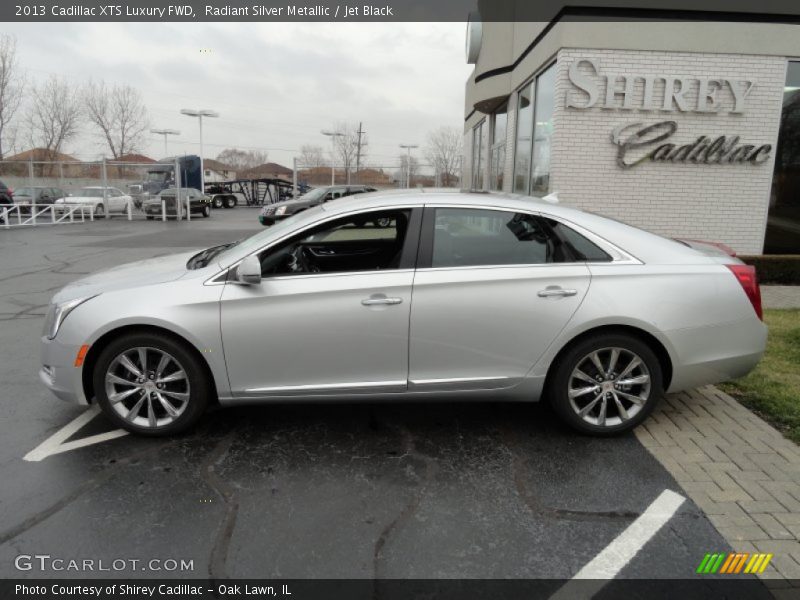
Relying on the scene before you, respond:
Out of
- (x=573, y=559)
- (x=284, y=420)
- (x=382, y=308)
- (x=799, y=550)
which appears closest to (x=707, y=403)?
(x=799, y=550)

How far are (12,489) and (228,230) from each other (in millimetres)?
18321

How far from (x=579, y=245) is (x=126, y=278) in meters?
3.02

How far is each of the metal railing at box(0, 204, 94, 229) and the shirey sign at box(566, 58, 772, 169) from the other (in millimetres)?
20856

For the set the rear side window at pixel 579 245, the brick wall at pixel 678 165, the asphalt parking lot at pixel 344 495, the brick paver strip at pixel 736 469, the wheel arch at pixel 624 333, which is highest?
the brick wall at pixel 678 165

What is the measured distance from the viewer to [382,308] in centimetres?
339

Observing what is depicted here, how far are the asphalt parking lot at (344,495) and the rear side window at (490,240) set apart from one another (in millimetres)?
1193

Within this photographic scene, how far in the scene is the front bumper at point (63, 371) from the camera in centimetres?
346

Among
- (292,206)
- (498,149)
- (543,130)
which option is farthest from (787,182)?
(292,206)

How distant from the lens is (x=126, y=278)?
12.2ft

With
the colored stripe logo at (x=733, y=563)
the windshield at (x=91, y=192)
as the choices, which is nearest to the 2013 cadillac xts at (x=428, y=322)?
the colored stripe logo at (x=733, y=563)

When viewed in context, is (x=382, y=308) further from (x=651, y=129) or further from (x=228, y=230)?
(x=228, y=230)

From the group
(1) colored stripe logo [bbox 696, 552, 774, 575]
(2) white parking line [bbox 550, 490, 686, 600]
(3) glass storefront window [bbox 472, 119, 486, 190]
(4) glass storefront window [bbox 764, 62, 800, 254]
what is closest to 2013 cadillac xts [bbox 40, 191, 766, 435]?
(2) white parking line [bbox 550, 490, 686, 600]

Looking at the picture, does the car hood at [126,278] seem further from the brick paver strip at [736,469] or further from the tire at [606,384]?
the brick paver strip at [736,469]

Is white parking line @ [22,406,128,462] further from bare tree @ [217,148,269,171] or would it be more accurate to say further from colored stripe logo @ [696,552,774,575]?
bare tree @ [217,148,269,171]
